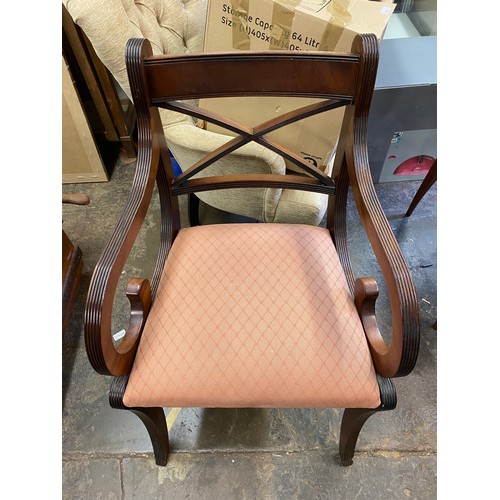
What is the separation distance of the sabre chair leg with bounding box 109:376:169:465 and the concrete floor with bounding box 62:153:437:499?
0.25ft

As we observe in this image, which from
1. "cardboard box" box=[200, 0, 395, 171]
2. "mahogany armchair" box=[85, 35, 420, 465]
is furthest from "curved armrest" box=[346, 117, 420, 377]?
"cardboard box" box=[200, 0, 395, 171]

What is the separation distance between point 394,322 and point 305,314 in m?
0.20

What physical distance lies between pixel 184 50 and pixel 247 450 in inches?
50.5

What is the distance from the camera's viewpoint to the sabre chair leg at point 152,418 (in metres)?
0.72

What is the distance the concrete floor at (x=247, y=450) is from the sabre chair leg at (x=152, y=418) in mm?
76

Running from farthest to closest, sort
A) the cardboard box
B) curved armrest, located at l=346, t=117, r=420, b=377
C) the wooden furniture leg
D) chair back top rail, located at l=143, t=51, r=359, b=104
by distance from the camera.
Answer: the wooden furniture leg < the cardboard box < chair back top rail, located at l=143, t=51, r=359, b=104 < curved armrest, located at l=346, t=117, r=420, b=377

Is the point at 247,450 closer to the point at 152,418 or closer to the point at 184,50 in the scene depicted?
the point at 152,418

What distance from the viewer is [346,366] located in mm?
722

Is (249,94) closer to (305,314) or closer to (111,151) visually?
(305,314)

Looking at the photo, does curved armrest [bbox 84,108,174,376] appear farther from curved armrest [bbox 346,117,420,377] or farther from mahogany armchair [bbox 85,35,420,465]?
curved armrest [bbox 346,117,420,377]

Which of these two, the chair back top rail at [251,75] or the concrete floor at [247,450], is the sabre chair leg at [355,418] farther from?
the chair back top rail at [251,75]

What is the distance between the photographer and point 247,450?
3.60 ft

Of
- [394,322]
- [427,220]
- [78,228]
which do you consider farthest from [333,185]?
[78,228]

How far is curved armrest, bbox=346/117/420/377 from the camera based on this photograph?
0.61 m
